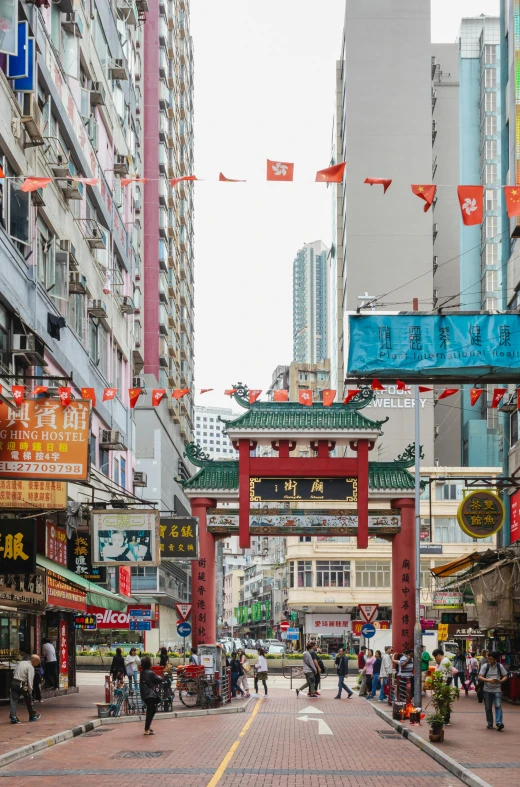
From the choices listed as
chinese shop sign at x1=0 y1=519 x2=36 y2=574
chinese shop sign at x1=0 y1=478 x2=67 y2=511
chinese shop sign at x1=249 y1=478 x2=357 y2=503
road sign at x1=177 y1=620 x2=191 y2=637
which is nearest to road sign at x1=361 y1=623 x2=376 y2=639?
chinese shop sign at x1=249 y1=478 x2=357 y2=503

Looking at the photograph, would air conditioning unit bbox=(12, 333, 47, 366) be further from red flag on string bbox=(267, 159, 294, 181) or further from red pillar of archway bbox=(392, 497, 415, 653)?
red pillar of archway bbox=(392, 497, 415, 653)

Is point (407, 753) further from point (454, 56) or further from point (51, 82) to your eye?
point (454, 56)

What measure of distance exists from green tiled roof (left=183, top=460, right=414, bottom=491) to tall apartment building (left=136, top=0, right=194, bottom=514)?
85.4 ft

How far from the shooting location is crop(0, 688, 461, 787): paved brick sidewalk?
15430 millimetres

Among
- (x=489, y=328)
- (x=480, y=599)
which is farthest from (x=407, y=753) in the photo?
(x=480, y=599)

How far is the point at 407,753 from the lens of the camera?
1928 centimetres

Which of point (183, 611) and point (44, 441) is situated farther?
point (183, 611)

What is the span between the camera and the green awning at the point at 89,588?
91.3 ft

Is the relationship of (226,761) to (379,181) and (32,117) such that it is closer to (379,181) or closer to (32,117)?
(379,181)

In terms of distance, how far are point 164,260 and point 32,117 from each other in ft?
161

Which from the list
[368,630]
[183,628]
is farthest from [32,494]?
[368,630]

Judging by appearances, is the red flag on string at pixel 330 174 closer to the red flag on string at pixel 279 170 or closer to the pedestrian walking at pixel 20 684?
the red flag on string at pixel 279 170

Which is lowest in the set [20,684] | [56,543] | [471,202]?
Answer: [20,684]

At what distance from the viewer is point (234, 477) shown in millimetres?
40250
